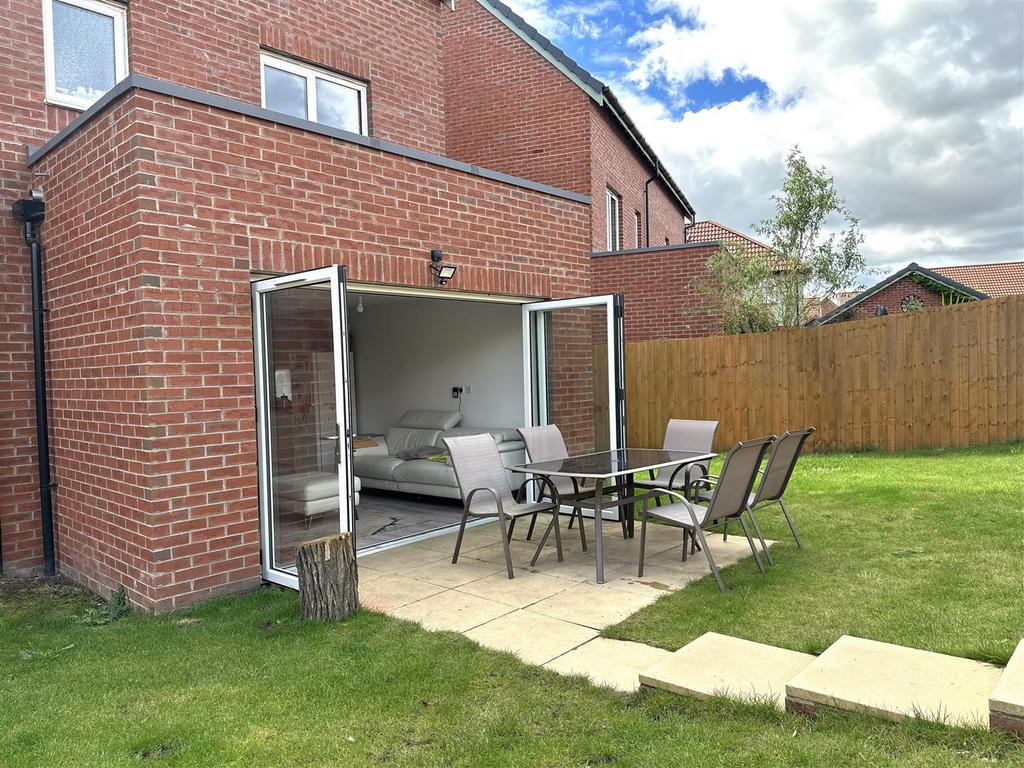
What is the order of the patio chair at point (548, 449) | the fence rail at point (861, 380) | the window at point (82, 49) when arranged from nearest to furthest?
the window at point (82, 49), the patio chair at point (548, 449), the fence rail at point (861, 380)

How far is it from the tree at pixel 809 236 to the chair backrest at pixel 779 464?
20.4 ft

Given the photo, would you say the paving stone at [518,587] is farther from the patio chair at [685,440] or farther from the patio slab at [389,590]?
the patio chair at [685,440]

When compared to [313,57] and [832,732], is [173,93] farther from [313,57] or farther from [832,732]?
[832,732]

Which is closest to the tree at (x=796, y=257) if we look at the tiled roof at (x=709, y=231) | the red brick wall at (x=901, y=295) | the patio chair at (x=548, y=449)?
the patio chair at (x=548, y=449)

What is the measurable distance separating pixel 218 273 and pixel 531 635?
3071 millimetres

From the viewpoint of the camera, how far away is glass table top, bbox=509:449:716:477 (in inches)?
212

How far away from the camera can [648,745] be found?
2.77 meters

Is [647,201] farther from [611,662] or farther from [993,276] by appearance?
[993,276]

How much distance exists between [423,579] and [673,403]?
23.7 feet

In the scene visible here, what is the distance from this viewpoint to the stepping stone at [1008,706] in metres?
2.49

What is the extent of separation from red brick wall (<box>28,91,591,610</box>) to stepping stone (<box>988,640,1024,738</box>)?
4301 millimetres

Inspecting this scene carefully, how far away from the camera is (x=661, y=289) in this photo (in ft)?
42.7

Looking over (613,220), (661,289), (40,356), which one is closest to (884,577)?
(40,356)

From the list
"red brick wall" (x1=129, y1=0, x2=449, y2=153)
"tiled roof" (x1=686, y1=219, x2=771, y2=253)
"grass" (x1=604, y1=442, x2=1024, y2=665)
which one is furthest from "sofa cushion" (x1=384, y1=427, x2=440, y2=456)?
"tiled roof" (x1=686, y1=219, x2=771, y2=253)
